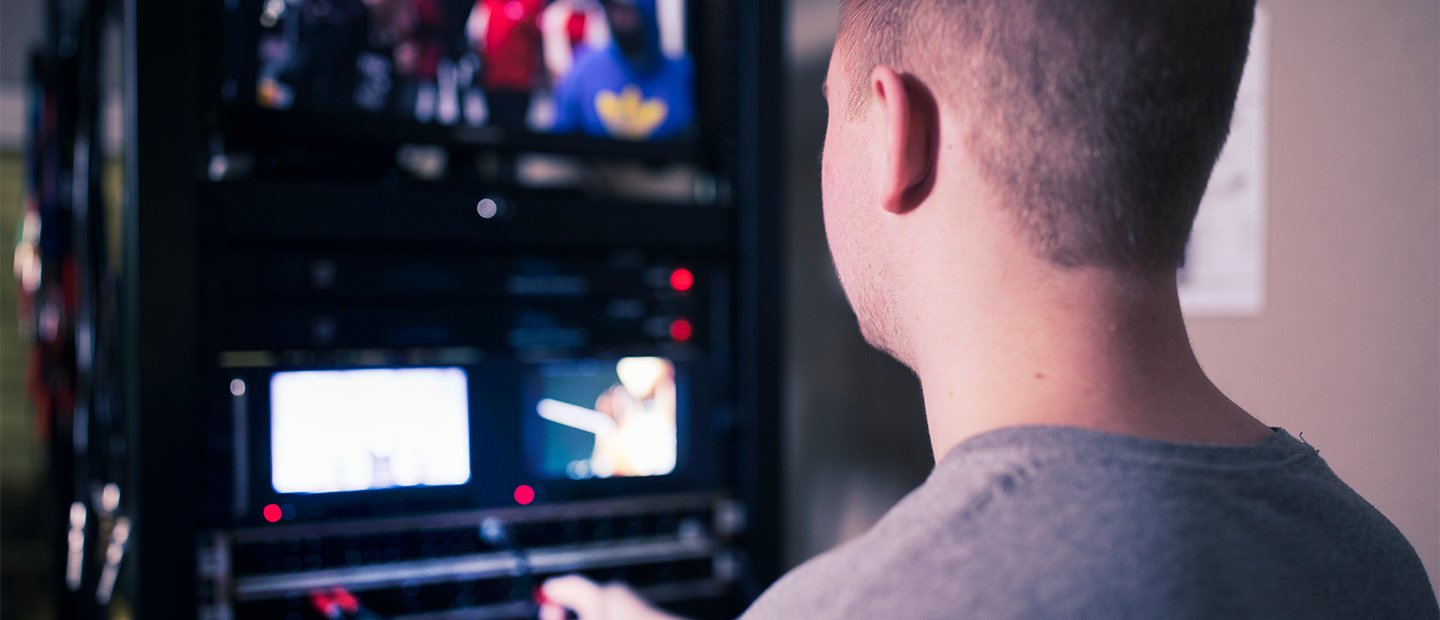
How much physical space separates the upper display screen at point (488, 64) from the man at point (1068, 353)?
0.77 m

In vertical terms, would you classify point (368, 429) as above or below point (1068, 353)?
below

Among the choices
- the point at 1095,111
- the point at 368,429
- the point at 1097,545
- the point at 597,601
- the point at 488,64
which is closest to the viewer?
the point at 1097,545

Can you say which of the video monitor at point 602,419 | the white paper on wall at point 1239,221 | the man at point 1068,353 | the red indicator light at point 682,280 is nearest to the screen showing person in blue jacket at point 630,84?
the red indicator light at point 682,280

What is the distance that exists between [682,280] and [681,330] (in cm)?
8

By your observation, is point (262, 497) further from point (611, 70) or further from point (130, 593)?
point (611, 70)

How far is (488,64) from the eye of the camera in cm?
124

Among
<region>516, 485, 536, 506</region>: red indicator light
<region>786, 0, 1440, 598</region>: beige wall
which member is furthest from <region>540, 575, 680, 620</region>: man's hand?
<region>786, 0, 1440, 598</region>: beige wall

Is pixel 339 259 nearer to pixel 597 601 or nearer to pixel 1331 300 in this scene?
pixel 597 601

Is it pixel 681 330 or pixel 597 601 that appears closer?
pixel 597 601

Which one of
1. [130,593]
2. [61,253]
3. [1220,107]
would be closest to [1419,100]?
[1220,107]

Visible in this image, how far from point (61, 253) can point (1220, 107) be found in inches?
65.6

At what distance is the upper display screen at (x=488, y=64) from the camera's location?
3.71ft

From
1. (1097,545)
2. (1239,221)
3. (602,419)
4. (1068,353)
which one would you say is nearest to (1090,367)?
(1068,353)

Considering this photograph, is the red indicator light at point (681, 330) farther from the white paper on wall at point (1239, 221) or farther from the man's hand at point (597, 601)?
the white paper on wall at point (1239, 221)
